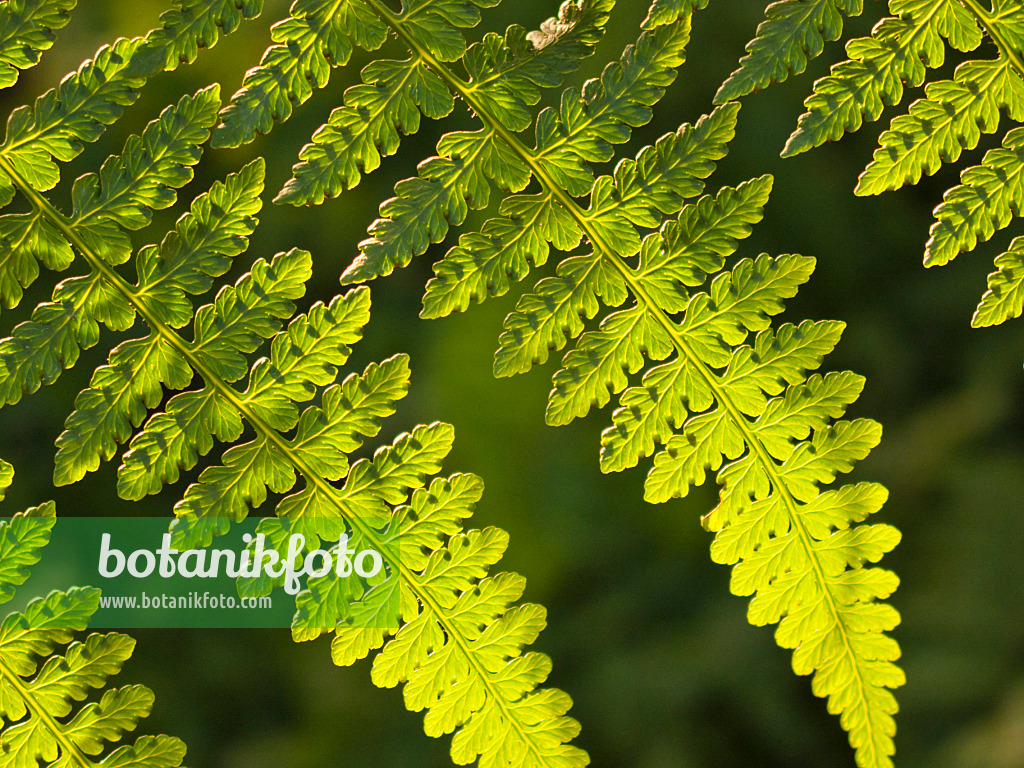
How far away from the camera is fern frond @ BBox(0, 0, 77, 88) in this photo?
2.91 feet

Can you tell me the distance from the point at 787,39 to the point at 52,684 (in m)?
1.11

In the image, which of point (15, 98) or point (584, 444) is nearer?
point (584, 444)

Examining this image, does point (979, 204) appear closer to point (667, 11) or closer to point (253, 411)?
point (667, 11)

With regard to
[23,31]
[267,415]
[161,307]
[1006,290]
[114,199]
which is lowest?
[1006,290]

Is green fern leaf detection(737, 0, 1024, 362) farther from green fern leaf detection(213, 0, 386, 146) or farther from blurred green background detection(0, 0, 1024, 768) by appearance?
blurred green background detection(0, 0, 1024, 768)

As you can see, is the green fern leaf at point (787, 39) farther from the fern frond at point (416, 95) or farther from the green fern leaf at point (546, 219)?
the fern frond at point (416, 95)

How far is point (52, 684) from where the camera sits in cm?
95

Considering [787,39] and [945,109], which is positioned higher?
[787,39]

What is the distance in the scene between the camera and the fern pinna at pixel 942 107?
2.97ft

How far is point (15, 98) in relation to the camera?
8.77 ft

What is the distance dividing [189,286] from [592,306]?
18.4 inches

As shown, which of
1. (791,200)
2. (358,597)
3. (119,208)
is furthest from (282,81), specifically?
(791,200)

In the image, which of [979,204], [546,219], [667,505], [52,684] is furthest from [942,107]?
[667,505]

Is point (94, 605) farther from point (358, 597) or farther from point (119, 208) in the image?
point (119, 208)
